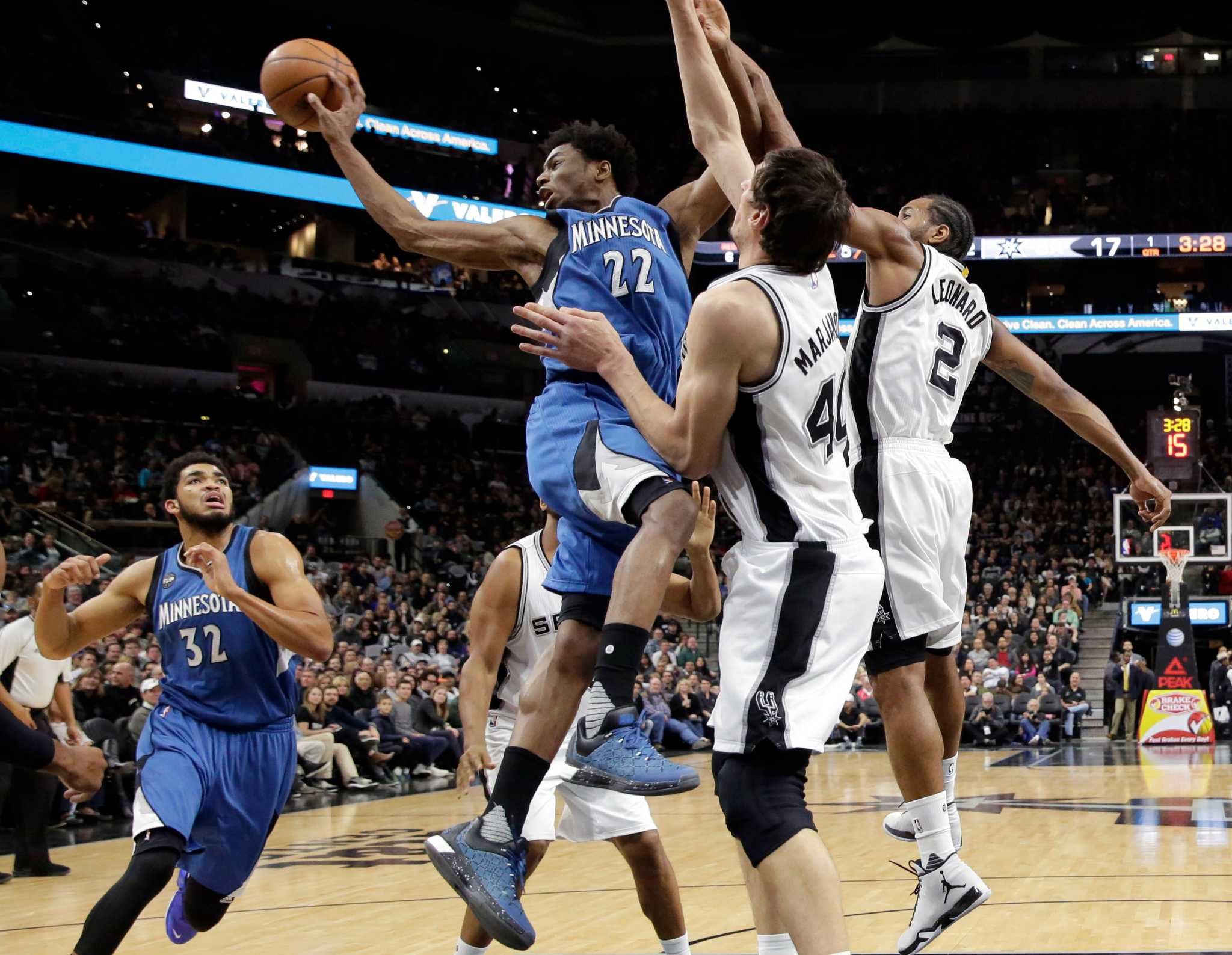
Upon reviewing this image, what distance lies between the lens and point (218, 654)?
16.9 ft

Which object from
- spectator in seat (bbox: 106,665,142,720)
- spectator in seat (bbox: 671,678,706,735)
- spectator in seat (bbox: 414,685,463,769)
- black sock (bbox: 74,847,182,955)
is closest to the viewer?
black sock (bbox: 74,847,182,955)

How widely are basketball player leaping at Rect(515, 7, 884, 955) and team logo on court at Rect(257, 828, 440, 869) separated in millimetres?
5641

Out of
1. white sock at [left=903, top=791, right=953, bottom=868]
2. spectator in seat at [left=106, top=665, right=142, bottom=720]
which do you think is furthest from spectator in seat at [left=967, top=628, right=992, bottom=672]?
white sock at [left=903, top=791, right=953, bottom=868]

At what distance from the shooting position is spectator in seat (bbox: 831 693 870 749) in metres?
19.8

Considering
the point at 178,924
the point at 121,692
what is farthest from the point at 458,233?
the point at 121,692

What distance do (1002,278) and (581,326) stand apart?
32.8 m

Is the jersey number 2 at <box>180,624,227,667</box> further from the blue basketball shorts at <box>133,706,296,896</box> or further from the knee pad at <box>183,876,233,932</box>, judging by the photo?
the knee pad at <box>183,876,233,932</box>

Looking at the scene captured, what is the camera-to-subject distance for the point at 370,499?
28734mm

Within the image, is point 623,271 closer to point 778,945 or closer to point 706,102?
point 706,102

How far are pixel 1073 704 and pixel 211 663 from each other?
17.7 m

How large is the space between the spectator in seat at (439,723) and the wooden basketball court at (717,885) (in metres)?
2.26

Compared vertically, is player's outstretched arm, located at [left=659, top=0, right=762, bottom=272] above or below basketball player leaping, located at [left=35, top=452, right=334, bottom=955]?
above

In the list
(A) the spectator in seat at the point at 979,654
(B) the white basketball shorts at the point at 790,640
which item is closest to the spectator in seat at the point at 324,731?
(B) the white basketball shorts at the point at 790,640

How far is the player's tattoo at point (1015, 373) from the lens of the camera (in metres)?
5.12
